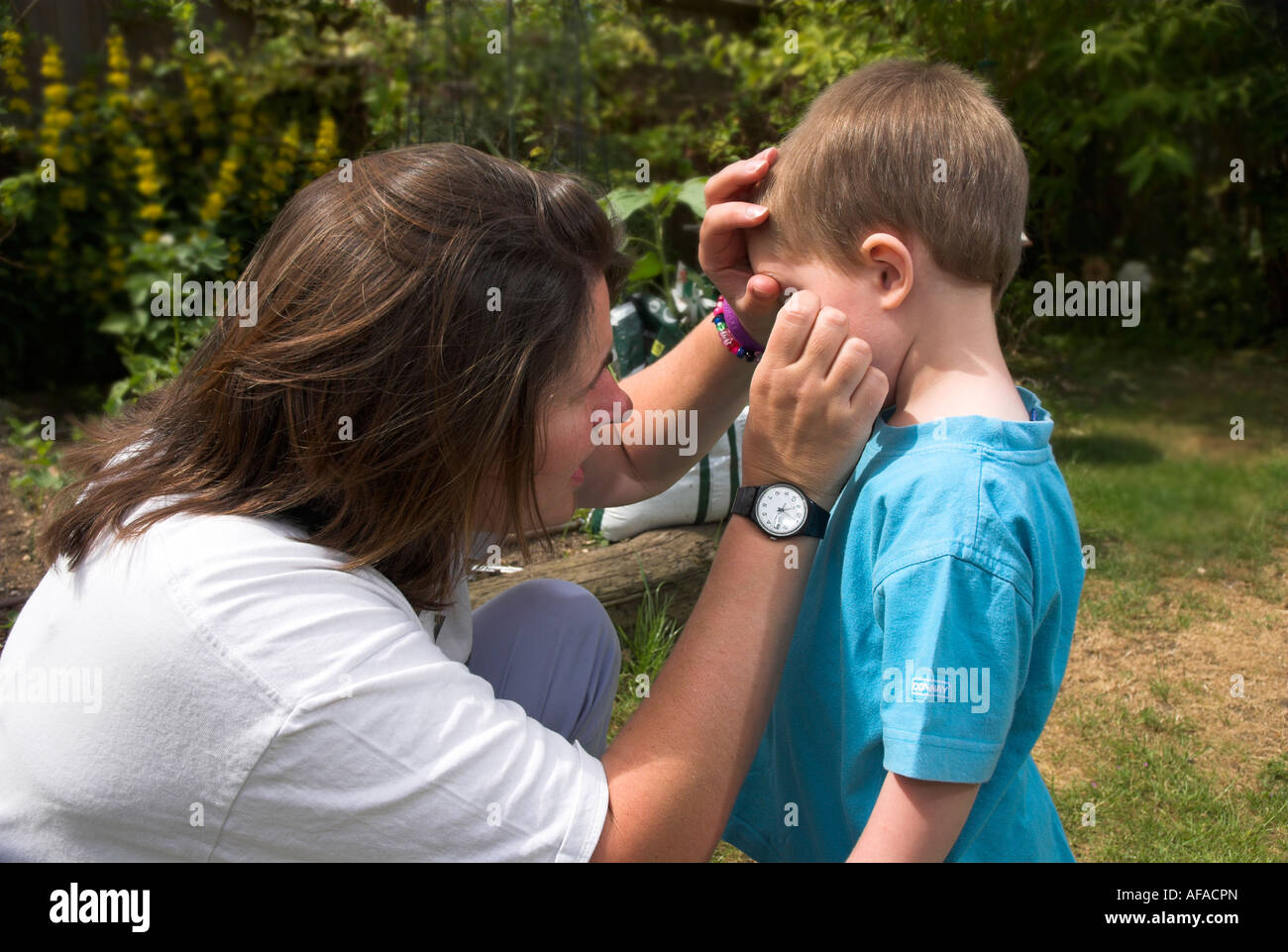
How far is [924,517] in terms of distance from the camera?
4.51 feet

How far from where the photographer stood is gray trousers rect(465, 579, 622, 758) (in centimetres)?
190

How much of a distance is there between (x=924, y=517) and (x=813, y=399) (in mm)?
210

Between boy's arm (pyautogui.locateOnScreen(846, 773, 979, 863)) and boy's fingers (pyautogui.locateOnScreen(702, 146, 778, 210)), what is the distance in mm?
885

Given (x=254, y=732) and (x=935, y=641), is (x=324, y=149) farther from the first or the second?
(x=935, y=641)

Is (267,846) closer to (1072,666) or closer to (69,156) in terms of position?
(1072,666)

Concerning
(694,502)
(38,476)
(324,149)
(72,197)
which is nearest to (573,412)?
(694,502)

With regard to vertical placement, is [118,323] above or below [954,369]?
below

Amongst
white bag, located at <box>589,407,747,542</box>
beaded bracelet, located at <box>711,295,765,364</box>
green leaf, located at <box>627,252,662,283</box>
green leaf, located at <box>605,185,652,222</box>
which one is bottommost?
white bag, located at <box>589,407,747,542</box>

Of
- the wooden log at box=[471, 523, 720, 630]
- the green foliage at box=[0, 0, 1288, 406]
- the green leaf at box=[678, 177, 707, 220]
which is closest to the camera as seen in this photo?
the wooden log at box=[471, 523, 720, 630]

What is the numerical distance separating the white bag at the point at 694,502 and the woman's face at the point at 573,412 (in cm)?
176

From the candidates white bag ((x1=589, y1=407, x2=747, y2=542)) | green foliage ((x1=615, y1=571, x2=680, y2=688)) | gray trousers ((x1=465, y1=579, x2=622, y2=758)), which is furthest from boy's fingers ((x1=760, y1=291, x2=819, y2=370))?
white bag ((x1=589, y1=407, x2=747, y2=542))

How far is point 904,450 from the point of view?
1483 mm

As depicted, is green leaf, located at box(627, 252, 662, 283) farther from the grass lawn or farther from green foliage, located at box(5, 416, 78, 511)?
green foliage, located at box(5, 416, 78, 511)

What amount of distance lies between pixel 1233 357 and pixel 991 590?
5702 millimetres
